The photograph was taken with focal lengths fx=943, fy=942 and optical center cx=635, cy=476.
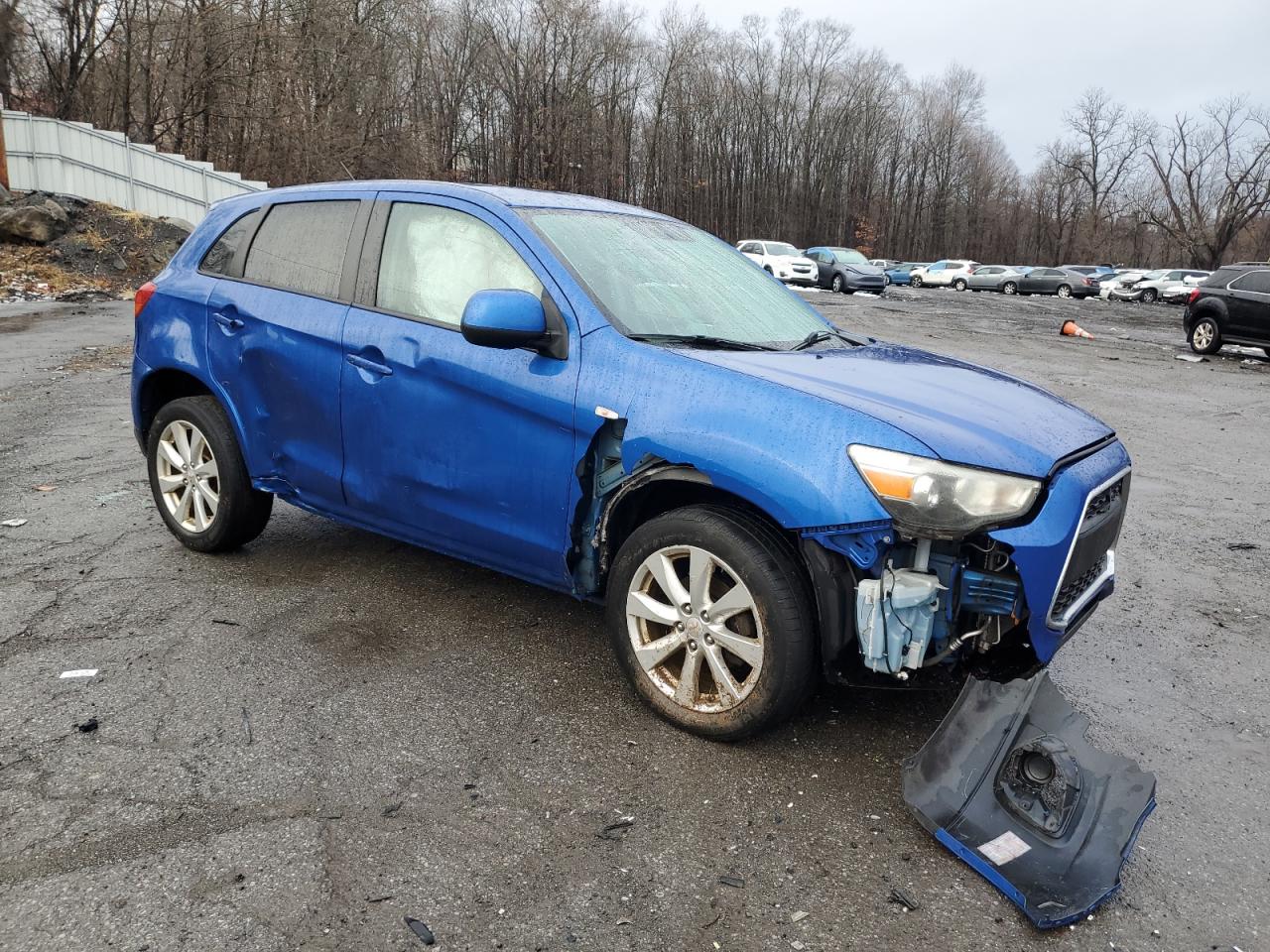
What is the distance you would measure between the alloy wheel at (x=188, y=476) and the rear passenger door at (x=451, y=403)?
3.34 feet

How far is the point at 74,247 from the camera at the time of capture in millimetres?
21062

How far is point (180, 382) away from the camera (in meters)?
4.79

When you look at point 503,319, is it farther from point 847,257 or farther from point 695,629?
point 847,257

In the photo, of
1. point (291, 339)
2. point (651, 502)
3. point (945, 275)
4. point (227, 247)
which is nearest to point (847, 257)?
point (945, 275)

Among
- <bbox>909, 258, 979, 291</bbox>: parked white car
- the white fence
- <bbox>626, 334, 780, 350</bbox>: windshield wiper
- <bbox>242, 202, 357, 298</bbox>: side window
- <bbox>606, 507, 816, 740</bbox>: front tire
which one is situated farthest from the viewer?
<bbox>909, 258, 979, 291</bbox>: parked white car

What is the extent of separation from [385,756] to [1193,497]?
6.19 metres

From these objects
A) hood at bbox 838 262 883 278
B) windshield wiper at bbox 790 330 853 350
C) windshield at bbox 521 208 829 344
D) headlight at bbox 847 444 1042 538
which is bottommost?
headlight at bbox 847 444 1042 538

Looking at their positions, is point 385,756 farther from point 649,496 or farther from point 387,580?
point 387,580

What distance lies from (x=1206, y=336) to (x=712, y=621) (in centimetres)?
1864

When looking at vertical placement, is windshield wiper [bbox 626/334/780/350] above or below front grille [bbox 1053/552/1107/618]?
above

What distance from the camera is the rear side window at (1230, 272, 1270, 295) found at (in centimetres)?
1711

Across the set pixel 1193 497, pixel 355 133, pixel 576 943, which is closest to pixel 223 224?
pixel 576 943

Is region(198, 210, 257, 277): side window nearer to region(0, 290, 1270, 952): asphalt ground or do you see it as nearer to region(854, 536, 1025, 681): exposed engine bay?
region(0, 290, 1270, 952): asphalt ground

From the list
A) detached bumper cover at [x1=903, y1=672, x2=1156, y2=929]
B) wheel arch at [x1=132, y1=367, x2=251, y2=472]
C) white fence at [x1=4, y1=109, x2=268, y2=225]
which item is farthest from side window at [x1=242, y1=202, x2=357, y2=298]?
white fence at [x1=4, y1=109, x2=268, y2=225]
